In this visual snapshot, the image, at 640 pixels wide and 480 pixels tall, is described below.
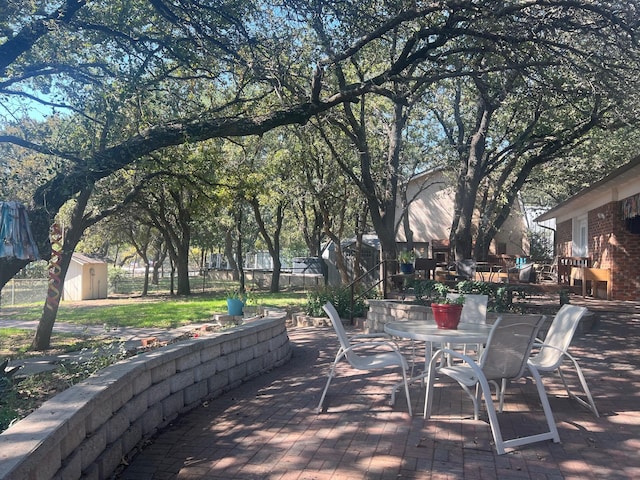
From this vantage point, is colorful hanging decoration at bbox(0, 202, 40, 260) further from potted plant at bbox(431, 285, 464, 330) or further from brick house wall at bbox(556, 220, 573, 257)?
brick house wall at bbox(556, 220, 573, 257)

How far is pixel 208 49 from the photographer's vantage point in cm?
762

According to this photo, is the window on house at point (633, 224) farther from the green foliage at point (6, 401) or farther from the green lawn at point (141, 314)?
the green foliage at point (6, 401)

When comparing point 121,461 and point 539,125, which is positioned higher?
point 539,125

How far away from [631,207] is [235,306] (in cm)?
876

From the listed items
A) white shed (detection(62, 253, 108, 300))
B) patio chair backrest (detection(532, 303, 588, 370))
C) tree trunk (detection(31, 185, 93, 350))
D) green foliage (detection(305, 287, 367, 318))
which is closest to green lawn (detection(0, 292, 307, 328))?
green foliage (detection(305, 287, 367, 318))

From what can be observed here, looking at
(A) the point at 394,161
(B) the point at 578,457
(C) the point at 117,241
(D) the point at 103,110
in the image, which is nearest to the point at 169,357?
(B) the point at 578,457

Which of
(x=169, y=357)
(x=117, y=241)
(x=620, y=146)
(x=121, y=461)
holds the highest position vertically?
(x=620, y=146)

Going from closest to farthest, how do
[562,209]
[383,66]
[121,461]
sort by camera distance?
[121,461] → [383,66] → [562,209]

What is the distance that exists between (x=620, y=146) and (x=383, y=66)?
10.0 m

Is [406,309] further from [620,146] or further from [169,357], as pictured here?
[620,146]

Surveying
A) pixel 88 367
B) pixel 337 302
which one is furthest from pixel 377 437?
pixel 337 302

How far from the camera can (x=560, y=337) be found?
4.66 metres

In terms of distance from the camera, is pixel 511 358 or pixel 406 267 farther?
pixel 406 267

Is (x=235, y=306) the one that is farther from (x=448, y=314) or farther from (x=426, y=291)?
(x=448, y=314)
